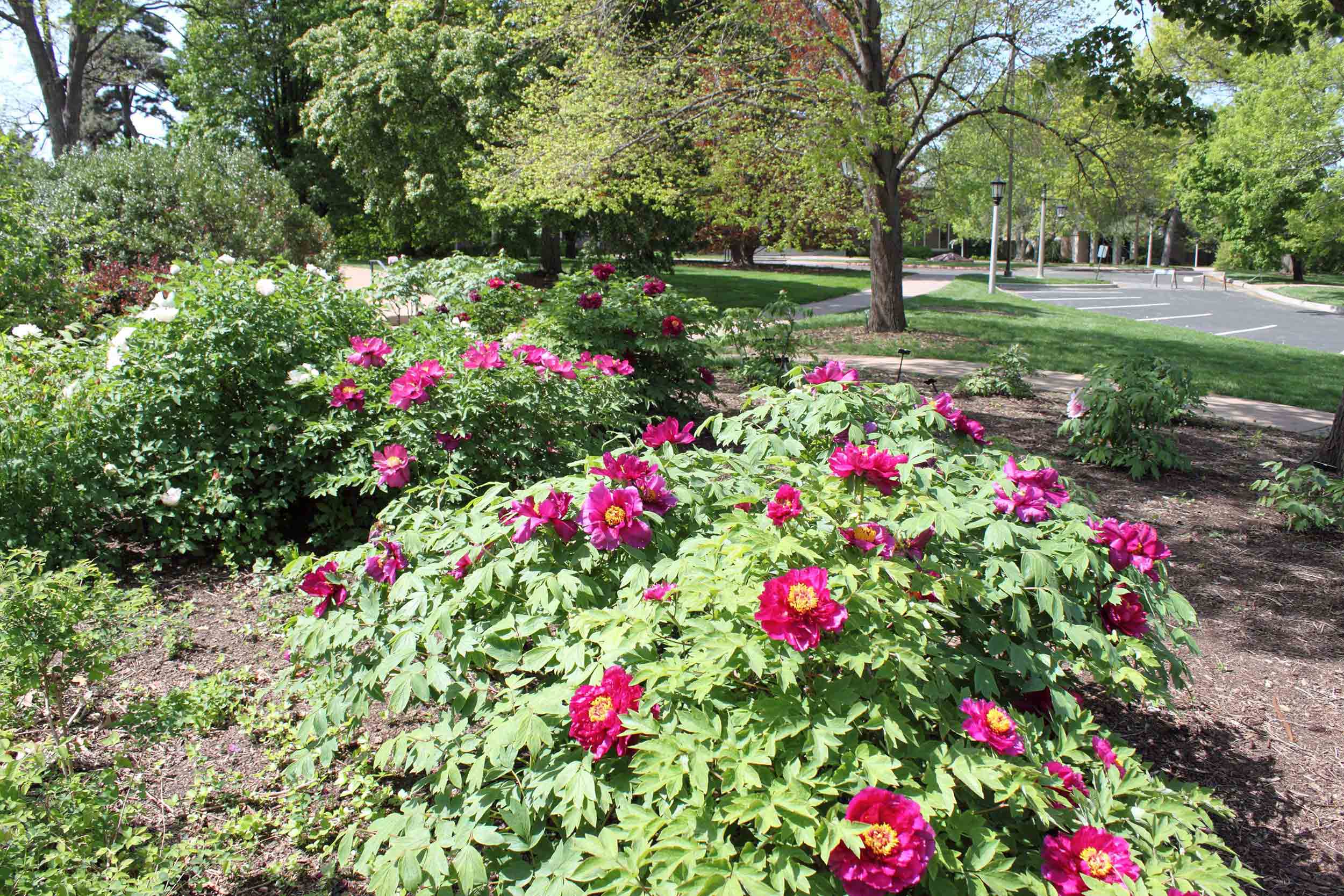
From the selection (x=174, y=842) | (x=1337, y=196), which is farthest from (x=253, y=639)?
(x=1337, y=196)

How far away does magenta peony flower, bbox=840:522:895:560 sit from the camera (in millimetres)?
1972

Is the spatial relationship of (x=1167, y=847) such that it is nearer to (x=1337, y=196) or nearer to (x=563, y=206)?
(x=563, y=206)

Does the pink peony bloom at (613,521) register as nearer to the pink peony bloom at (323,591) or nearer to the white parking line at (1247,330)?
the pink peony bloom at (323,591)

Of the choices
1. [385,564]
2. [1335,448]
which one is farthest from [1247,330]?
[385,564]

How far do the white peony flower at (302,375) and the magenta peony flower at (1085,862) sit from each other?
12.6 ft

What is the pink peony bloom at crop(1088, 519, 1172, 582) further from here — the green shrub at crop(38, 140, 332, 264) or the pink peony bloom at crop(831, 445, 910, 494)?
the green shrub at crop(38, 140, 332, 264)

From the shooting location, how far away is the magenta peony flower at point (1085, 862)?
161 cm

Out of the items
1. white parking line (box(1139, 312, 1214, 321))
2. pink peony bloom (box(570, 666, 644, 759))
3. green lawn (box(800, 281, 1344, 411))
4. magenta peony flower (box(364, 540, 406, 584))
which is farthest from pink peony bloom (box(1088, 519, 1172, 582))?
white parking line (box(1139, 312, 1214, 321))

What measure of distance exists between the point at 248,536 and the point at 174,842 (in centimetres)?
214

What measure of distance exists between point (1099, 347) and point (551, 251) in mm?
13802

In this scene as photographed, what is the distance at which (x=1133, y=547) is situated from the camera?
2.29 metres

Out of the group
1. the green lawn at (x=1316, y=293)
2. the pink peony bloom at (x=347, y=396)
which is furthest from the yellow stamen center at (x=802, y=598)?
the green lawn at (x=1316, y=293)

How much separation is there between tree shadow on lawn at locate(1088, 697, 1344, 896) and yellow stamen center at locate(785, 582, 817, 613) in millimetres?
1414

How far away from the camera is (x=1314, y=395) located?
976cm
